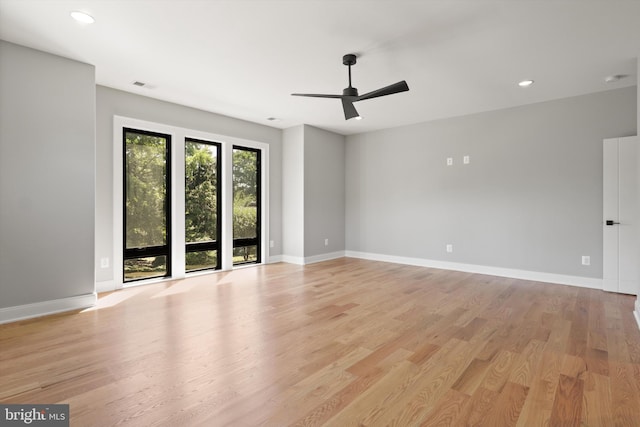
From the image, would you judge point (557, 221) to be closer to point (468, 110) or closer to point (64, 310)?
point (468, 110)

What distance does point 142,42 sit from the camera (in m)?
3.07

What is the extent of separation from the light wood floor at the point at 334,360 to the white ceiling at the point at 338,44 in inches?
105

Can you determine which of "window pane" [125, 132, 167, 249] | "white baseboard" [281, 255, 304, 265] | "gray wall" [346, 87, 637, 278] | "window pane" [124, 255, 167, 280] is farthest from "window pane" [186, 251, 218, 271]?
"gray wall" [346, 87, 637, 278]

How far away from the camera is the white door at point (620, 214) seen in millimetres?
3900

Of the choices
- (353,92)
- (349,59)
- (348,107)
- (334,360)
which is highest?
(349,59)

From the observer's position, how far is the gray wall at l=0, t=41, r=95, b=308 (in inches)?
121

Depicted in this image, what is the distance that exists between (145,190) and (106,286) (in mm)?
1389

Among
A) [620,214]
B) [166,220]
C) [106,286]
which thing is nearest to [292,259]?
[166,220]

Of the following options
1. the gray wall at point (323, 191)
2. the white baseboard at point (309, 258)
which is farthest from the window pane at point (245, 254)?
the gray wall at point (323, 191)

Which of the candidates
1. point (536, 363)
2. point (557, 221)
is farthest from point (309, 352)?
point (557, 221)

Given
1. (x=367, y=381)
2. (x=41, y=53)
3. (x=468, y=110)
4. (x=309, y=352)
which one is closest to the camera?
(x=367, y=381)

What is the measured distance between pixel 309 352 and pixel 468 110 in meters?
4.66

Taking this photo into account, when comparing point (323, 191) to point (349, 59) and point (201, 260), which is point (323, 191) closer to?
point (201, 260)

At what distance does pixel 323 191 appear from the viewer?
664 centimetres
